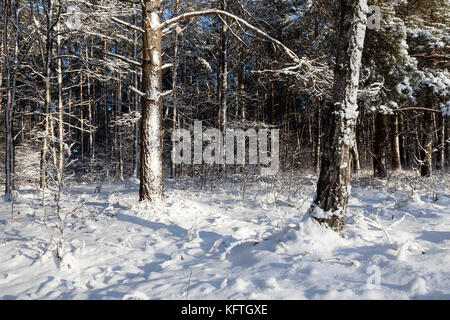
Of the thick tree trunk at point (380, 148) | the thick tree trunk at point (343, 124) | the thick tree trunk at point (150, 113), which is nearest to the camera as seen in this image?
the thick tree trunk at point (343, 124)

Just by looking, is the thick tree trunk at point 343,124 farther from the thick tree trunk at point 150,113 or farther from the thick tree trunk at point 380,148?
the thick tree trunk at point 380,148

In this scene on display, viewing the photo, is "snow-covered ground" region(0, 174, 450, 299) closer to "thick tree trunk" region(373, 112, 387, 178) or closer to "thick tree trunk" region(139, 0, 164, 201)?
"thick tree trunk" region(139, 0, 164, 201)

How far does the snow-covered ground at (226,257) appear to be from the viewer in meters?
2.17

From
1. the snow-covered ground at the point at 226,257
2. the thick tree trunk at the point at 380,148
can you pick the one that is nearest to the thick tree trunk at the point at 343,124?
the snow-covered ground at the point at 226,257

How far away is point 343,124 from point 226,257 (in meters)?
2.27

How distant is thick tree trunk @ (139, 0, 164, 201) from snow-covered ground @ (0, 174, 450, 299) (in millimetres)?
568

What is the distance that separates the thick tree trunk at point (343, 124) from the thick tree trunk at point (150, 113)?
11.9 feet

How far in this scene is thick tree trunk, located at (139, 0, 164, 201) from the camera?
17.9 ft

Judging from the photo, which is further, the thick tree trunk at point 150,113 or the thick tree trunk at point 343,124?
the thick tree trunk at point 150,113

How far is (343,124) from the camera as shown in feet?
10.3

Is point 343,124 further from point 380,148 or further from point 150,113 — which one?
point 380,148

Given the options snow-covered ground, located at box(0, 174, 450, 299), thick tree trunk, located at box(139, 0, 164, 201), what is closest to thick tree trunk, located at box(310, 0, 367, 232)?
snow-covered ground, located at box(0, 174, 450, 299)

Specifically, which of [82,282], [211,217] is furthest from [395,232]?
[82,282]
